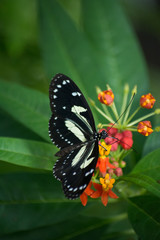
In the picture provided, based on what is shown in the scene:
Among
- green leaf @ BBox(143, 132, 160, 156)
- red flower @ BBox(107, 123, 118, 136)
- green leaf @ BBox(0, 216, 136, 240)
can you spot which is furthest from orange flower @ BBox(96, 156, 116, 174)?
green leaf @ BBox(0, 216, 136, 240)

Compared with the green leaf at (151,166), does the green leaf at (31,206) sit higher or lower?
lower

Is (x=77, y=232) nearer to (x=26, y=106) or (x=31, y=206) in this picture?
(x=31, y=206)

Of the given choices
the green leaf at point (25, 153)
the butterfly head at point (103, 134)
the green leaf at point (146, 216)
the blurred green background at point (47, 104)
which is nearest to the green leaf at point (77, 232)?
the blurred green background at point (47, 104)

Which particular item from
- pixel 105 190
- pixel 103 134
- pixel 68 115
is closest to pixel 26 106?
pixel 68 115

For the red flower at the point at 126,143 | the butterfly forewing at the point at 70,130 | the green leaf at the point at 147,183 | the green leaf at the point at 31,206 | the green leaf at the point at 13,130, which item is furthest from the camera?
the green leaf at the point at 13,130

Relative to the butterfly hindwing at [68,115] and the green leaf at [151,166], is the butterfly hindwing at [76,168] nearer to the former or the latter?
the butterfly hindwing at [68,115]

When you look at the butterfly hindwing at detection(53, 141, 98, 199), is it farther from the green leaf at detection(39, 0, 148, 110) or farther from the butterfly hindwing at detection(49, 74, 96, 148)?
the green leaf at detection(39, 0, 148, 110)

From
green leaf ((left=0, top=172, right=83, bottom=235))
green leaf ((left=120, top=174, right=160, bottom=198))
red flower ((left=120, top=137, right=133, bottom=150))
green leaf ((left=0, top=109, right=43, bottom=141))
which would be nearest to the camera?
green leaf ((left=120, top=174, right=160, bottom=198))

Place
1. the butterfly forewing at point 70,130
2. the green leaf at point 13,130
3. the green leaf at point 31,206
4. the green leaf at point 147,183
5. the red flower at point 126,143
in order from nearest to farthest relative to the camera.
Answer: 1. the green leaf at point 147,183
2. the butterfly forewing at point 70,130
3. the red flower at point 126,143
4. the green leaf at point 31,206
5. the green leaf at point 13,130
